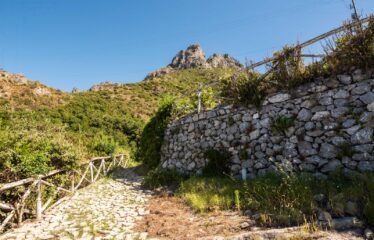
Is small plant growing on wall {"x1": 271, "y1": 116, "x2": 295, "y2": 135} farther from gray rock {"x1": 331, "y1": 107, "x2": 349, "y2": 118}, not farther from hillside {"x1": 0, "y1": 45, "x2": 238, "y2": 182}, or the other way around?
hillside {"x1": 0, "y1": 45, "x2": 238, "y2": 182}

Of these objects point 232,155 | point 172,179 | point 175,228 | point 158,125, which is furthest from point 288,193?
point 158,125

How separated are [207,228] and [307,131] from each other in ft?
11.4

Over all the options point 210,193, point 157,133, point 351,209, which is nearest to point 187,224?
point 210,193

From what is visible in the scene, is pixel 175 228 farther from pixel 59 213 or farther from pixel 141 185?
pixel 141 185

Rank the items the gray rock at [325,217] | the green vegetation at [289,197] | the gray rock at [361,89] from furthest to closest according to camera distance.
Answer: the gray rock at [361,89]
the green vegetation at [289,197]
the gray rock at [325,217]

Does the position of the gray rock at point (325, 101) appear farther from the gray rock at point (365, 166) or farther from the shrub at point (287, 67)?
the gray rock at point (365, 166)

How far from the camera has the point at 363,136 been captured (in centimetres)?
466

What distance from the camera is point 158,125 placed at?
33.2 ft

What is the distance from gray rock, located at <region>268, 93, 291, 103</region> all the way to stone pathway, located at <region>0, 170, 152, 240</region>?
14.8 ft

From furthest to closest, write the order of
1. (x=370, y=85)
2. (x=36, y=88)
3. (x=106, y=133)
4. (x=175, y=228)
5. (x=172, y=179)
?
(x=36, y=88), (x=106, y=133), (x=172, y=179), (x=370, y=85), (x=175, y=228)

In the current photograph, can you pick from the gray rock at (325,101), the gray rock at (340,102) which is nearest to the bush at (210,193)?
the gray rock at (325,101)

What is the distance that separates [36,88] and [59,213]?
31007mm

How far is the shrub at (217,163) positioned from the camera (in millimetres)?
6770

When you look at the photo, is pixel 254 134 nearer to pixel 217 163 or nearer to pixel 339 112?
pixel 217 163
